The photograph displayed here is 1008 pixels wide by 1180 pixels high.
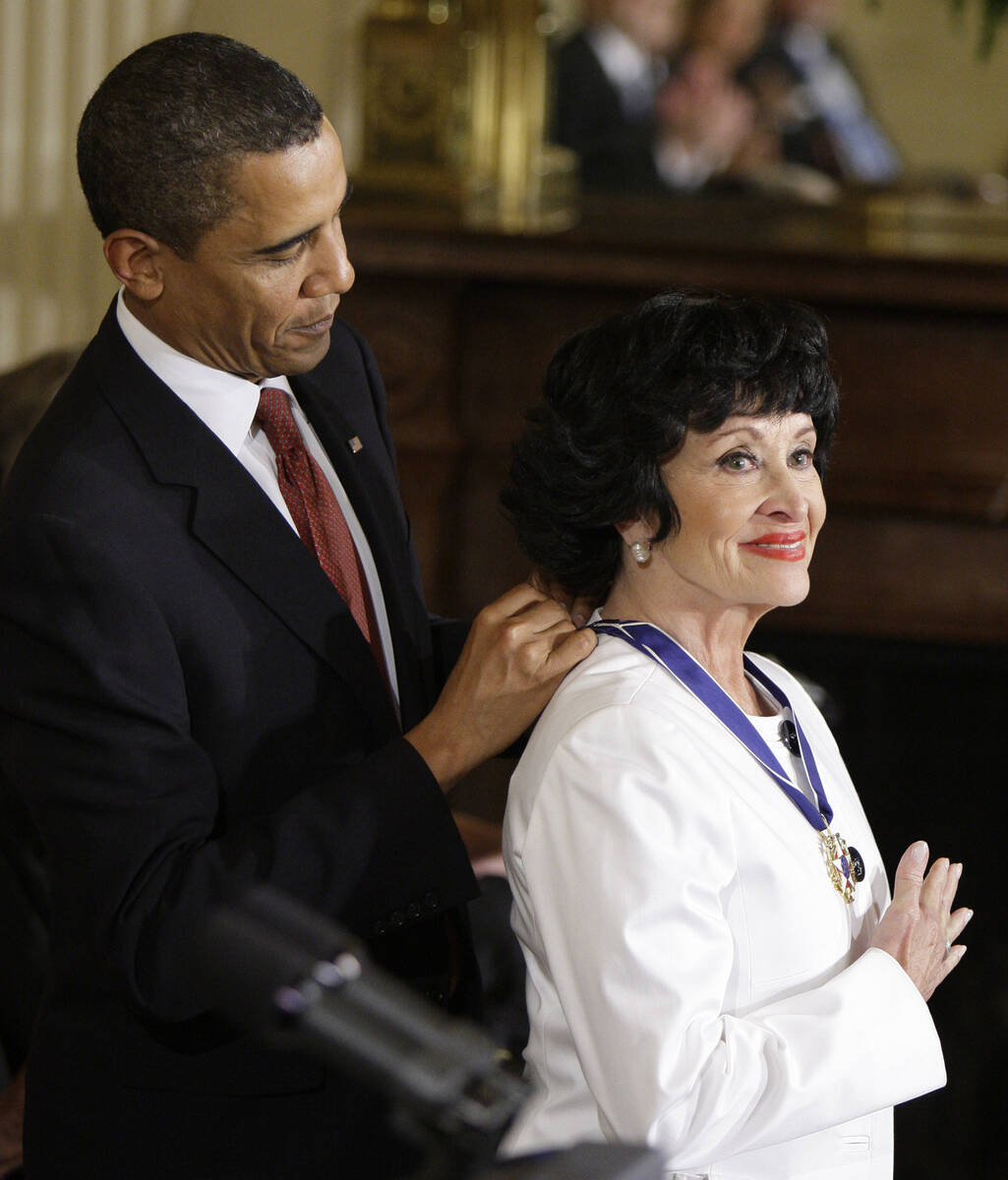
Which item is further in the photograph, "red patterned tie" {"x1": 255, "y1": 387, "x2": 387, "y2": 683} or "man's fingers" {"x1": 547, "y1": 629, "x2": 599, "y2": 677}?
"red patterned tie" {"x1": 255, "y1": 387, "x2": 387, "y2": 683}

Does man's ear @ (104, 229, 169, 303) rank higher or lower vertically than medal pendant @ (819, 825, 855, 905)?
higher

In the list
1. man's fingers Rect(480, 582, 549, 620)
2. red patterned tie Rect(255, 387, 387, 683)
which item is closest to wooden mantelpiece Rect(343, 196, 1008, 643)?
red patterned tie Rect(255, 387, 387, 683)

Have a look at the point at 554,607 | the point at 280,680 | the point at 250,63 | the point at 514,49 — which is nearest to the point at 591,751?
the point at 554,607

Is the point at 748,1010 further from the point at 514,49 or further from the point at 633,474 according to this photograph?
the point at 514,49

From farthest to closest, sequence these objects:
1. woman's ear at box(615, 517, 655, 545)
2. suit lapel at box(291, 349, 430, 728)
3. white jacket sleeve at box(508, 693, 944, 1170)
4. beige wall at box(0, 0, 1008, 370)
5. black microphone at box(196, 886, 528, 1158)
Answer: beige wall at box(0, 0, 1008, 370)
suit lapel at box(291, 349, 430, 728)
woman's ear at box(615, 517, 655, 545)
white jacket sleeve at box(508, 693, 944, 1170)
black microphone at box(196, 886, 528, 1158)

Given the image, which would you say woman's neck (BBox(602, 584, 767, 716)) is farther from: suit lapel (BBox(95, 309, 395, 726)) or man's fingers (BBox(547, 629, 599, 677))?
suit lapel (BBox(95, 309, 395, 726))

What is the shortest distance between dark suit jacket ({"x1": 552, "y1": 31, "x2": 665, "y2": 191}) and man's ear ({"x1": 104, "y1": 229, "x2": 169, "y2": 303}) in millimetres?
2765

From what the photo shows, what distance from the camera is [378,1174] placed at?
5.92 feet

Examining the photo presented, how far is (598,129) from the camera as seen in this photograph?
4199mm

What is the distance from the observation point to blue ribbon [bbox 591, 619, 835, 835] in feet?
5.30

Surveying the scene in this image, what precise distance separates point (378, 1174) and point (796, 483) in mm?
957

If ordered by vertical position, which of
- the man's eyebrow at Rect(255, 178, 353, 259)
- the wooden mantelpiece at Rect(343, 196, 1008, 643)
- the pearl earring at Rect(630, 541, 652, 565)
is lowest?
the wooden mantelpiece at Rect(343, 196, 1008, 643)

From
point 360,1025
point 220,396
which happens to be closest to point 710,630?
point 220,396

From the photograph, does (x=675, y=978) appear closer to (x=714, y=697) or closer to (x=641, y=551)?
(x=714, y=697)
